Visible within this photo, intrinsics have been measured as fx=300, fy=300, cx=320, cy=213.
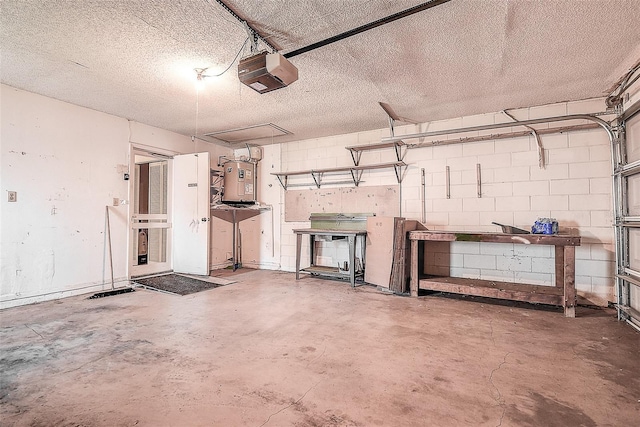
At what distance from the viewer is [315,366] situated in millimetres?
2066

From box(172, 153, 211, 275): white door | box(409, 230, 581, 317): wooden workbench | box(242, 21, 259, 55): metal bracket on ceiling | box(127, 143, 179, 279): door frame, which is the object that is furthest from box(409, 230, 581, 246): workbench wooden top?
box(127, 143, 179, 279): door frame

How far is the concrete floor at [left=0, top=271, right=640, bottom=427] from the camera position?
5.16 feet

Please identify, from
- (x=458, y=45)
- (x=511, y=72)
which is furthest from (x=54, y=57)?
(x=511, y=72)

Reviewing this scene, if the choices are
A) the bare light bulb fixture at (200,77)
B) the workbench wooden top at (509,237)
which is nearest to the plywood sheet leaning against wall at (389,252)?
the workbench wooden top at (509,237)

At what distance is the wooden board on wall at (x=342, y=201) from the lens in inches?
192

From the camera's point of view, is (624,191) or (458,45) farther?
(624,191)

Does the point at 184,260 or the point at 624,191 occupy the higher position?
the point at 624,191

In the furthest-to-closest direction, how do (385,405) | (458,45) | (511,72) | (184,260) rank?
(184,260) → (511,72) → (458,45) → (385,405)

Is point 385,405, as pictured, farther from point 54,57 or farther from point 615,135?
point 54,57

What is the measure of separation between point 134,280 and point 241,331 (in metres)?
2.93

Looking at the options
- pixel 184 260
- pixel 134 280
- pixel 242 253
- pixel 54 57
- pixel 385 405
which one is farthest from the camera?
pixel 242 253

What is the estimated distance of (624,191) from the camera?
10.00ft

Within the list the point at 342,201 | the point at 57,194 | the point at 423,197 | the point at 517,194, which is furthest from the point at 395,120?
the point at 57,194

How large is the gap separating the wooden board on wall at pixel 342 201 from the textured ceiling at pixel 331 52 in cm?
136
